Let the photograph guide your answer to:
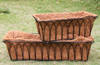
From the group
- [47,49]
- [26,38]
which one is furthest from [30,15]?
[47,49]

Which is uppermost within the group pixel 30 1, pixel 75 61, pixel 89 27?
pixel 89 27

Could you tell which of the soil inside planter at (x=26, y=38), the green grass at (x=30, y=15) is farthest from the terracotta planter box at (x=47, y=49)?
the green grass at (x=30, y=15)

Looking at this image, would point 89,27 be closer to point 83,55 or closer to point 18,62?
point 83,55

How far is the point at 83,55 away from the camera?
497 cm

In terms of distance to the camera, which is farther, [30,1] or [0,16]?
[30,1]

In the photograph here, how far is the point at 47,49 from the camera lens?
496 centimetres

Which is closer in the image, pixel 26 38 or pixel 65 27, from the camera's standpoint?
pixel 65 27

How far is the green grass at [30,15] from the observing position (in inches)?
199

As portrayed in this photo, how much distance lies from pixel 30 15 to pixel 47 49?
506cm

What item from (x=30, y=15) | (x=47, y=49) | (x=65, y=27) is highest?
(x=65, y=27)

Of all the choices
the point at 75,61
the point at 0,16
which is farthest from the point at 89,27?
the point at 0,16

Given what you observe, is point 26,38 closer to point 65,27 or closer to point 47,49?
point 47,49

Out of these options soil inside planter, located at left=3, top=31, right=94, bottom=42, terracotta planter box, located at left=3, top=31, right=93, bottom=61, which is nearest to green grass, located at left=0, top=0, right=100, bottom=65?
terracotta planter box, located at left=3, top=31, right=93, bottom=61

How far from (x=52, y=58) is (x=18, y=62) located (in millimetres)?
683
